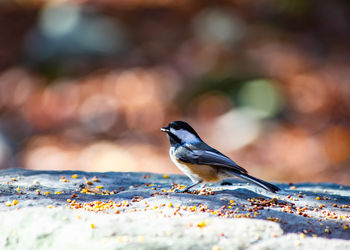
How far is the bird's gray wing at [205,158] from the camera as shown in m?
4.38

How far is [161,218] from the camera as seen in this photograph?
314cm

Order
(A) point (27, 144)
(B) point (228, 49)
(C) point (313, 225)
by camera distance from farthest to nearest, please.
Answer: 1. (B) point (228, 49)
2. (A) point (27, 144)
3. (C) point (313, 225)

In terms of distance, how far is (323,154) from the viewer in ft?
29.1

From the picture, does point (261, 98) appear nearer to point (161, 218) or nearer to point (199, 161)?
point (199, 161)

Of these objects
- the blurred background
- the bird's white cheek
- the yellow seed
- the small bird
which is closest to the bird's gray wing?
the small bird

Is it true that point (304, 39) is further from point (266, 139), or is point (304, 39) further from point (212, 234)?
point (212, 234)

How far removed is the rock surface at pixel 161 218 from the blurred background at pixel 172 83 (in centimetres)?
438

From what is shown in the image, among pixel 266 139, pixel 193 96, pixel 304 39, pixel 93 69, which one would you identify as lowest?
pixel 266 139

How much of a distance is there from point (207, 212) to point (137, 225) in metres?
0.60

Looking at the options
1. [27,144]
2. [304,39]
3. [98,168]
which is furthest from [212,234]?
[304,39]

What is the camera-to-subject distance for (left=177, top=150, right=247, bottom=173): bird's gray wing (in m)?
4.38

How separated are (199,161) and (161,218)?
4.57 feet

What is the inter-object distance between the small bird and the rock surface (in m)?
0.14

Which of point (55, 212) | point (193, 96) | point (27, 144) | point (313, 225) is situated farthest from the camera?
point (193, 96)
